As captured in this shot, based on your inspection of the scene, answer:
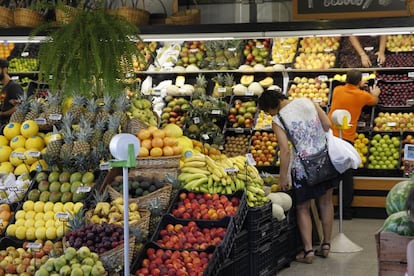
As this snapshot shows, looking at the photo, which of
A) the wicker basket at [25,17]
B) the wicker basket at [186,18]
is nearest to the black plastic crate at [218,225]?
the wicker basket at [186,18]

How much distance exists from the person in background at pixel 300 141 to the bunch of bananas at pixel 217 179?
517mm

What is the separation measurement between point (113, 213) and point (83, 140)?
0.88 metres

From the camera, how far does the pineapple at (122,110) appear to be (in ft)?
20.0

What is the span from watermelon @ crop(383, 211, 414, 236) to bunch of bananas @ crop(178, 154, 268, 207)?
184cm

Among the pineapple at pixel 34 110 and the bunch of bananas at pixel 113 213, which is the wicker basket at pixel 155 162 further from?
the pineapple at pixel 34 110

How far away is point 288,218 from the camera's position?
22.3 ft

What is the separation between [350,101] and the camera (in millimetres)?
8602

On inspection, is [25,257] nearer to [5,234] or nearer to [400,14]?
[5,234]

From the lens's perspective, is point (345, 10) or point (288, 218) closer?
point (288, 218)

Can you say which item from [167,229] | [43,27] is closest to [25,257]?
[167,229]

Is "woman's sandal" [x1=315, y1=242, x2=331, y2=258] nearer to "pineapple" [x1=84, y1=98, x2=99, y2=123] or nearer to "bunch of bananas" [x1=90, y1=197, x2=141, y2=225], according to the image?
"bunch of bananas" [x1=90, y1=197, x2=141, y2=225]

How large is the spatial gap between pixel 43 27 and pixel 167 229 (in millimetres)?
1699

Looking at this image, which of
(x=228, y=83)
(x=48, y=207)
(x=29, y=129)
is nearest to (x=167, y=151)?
(x=48, y=207)

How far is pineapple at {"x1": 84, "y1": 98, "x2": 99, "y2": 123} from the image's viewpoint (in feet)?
20.2
